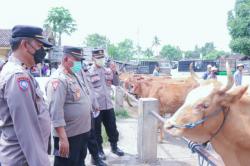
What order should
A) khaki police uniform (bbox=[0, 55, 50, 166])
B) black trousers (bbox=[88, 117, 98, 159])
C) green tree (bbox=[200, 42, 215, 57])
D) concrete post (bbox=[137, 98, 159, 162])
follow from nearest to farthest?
khaki police uniform (bbox=[0, 55, 50, 166]), black trousers (bbox=[88, 117, 98, 159]), concrete post (bbox=[137, 98, 159, 162]), green tree (bbox=[200, 42, 215, 57])

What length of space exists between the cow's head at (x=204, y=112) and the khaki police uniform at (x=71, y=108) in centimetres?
146

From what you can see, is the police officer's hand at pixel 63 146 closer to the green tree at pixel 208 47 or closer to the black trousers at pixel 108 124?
the black trousers at pixel 108 124

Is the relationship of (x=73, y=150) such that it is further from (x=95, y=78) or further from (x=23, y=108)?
(x=95, y=78)

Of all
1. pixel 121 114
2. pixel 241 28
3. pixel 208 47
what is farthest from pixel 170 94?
pixel 208 47

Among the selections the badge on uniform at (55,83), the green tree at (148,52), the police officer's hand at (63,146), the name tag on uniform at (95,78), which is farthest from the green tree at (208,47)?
the police officer's hand at (63,146)

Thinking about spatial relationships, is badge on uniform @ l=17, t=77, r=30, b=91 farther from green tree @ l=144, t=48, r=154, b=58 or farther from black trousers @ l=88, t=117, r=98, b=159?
green tree @ l=144, t=48, r=154, b=58

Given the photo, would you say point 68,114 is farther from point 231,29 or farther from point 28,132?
point 231,29

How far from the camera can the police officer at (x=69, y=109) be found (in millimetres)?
3879

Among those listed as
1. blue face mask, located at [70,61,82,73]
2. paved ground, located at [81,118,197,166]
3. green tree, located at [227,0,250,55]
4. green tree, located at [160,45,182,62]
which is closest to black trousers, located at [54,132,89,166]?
blue face mask, located at [70,61,82,73]

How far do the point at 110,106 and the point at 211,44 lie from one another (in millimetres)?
124998

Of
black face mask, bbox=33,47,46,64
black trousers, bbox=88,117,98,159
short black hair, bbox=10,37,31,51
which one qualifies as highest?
short black hair, bbox=10,37,31,51

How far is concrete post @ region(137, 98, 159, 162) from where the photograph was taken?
589 centimetres

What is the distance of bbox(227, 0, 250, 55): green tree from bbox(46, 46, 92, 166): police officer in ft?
99.6

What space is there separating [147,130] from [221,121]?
3094mm
